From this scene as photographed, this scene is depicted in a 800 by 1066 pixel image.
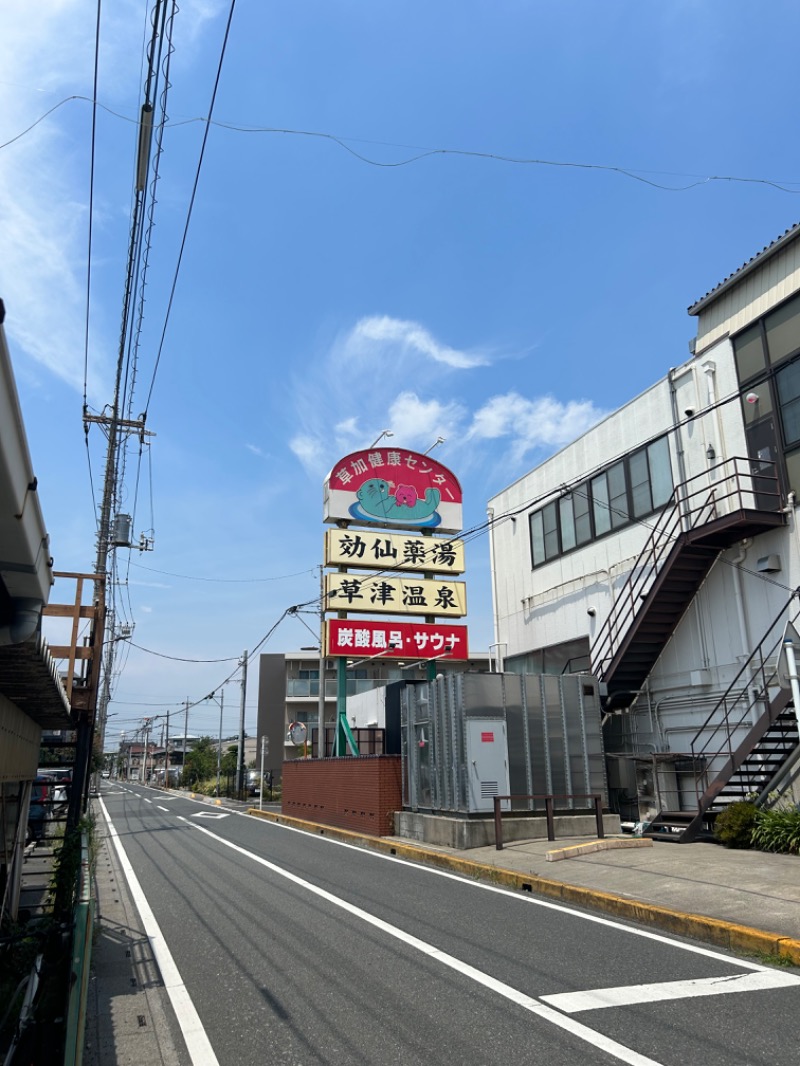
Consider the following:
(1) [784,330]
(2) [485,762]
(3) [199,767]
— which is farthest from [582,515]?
(3) [199,767]

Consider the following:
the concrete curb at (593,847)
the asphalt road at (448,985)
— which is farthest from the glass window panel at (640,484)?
the asphalt road at (448,985)

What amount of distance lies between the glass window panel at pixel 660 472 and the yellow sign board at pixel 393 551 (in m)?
6.68

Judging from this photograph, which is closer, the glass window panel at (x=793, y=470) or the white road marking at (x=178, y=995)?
the white road marking at (x=178, y=995)

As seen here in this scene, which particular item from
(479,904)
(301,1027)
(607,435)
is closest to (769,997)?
(301,1027)

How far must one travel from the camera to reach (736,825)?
12172 millimetres

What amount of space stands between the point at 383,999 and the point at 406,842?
35.0 feet

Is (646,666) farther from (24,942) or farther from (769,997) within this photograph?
(24,942)

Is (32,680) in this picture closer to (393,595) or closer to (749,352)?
(749,352)

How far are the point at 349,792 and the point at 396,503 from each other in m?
9.18

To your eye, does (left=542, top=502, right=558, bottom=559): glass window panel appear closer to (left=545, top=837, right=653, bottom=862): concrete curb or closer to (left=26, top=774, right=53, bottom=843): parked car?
(left=545, top=837, right=653, bottom=862): concrete curb

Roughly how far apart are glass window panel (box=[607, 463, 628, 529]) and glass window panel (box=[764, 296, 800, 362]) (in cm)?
481

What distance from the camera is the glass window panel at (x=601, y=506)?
1988 cm

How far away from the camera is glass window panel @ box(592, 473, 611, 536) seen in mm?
19875

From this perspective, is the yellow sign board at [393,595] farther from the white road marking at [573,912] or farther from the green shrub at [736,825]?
the green shrub at [736,825]
